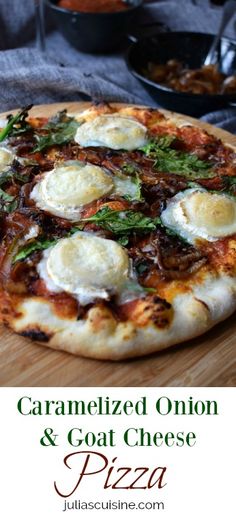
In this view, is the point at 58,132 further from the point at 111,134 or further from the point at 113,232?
the point at 113,232

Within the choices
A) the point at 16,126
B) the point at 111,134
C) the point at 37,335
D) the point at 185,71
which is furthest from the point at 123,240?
the point at 185,71

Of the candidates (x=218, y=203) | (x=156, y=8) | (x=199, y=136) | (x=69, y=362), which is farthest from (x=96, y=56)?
(x=69, y=362)

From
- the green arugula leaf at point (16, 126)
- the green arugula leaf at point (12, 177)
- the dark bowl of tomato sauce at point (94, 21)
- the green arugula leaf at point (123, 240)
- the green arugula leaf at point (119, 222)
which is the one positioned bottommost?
the green arugula leaf at point (123, 240)

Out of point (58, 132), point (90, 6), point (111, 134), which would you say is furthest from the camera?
point (90, 6)

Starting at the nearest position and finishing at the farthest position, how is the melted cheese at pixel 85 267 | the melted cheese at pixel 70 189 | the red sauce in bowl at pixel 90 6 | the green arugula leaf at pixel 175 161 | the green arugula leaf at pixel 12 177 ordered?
the melted cheese at pixel 85 267
the melted cheese at pixel 70 189
the green arugula leaf at pixel 12 177
the green arugula leaf at pixel 175 161
the red sauce in bowl at pixel 90 6

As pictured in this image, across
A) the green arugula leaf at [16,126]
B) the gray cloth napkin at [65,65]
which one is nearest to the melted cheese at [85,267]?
the green arugula leaf at [16,126]

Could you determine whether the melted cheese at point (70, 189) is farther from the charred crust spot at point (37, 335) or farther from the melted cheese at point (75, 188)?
the charred crust spot at point (37, 335)
